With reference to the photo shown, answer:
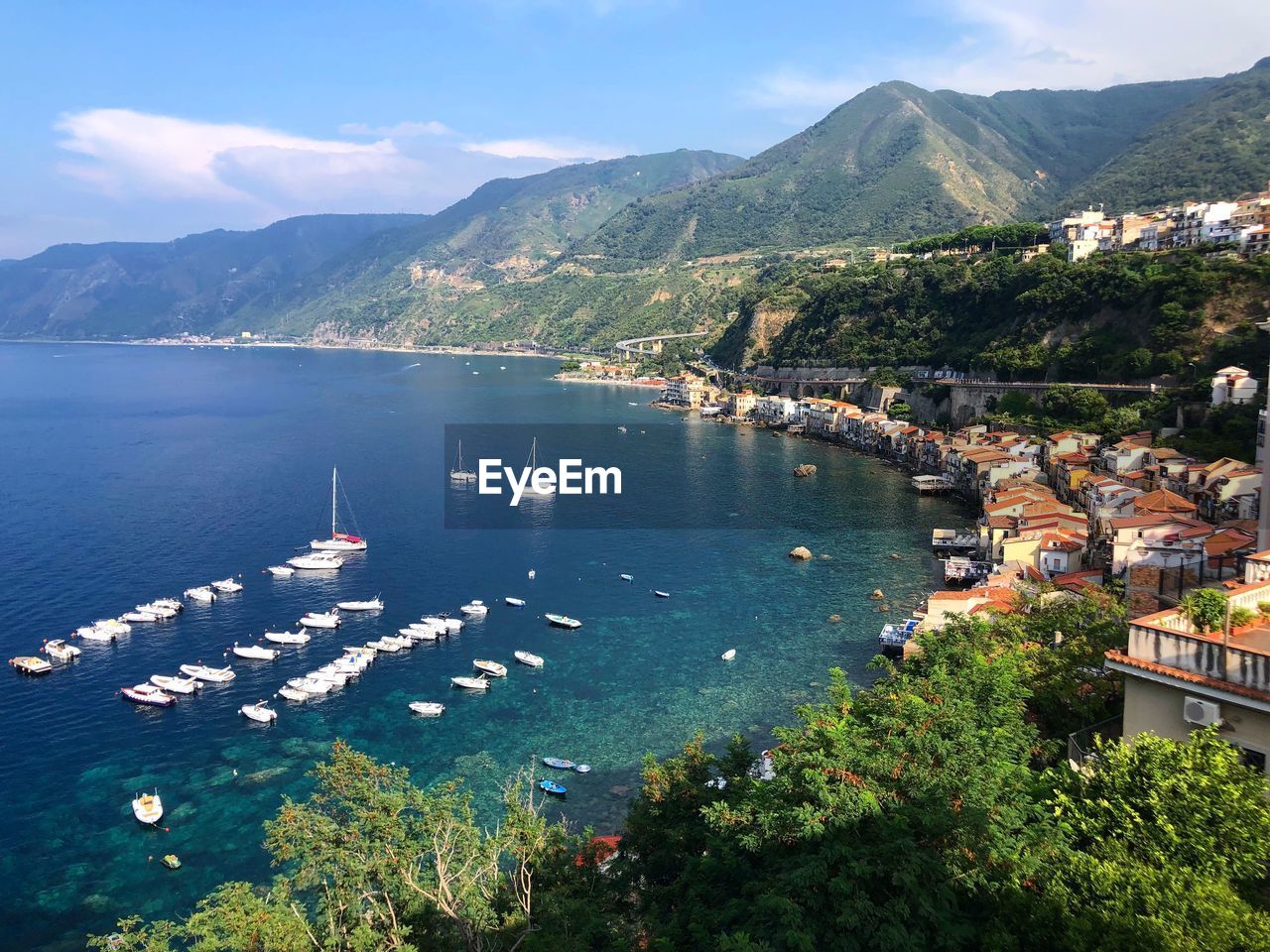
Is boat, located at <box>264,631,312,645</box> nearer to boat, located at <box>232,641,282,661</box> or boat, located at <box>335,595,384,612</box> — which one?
boat, located at <box>232,641,282,661</box>

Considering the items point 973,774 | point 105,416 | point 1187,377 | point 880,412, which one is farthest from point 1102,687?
point 105,416

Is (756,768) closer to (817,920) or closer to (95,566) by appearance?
(817,920)

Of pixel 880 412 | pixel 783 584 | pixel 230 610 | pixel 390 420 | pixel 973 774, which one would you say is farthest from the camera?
pixel 390 420

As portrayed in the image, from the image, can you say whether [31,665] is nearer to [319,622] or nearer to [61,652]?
[61,652]

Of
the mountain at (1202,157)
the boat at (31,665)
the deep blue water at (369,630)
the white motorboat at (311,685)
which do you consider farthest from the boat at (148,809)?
the mountain at (1202,157)

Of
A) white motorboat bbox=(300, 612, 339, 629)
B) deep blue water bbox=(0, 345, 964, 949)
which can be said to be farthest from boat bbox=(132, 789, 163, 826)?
white motorboat bbox=(300, 612, 339, 629)
